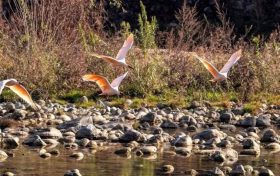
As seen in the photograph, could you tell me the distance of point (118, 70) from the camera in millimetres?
16922

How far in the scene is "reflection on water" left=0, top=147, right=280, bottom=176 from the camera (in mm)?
9320

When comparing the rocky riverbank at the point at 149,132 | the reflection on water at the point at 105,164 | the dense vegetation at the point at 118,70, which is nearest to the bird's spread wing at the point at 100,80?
the rocky riverbank at the point at 149,132

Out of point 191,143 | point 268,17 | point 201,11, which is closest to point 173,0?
point 201,11

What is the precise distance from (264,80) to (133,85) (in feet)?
8.56

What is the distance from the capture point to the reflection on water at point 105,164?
30.6 ft

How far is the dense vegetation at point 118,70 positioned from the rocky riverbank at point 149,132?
69cm

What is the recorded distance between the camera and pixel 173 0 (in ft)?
96.1

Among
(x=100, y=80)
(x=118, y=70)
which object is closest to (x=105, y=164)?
(x=100, y=80)

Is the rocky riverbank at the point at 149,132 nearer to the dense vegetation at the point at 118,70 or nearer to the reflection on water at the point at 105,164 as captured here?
the reflection on water at the point at 105,164

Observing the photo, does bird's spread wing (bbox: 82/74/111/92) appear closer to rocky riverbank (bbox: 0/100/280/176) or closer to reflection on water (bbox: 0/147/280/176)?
rocky riverbank (bbox: 0/100/280/176)

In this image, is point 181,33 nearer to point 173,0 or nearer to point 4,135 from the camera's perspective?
point 4,135

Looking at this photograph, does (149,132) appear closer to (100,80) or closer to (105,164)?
(100,80)

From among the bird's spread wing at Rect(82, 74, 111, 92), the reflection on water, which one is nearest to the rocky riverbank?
the reflection on water

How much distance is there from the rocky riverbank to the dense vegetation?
2.26 feet
